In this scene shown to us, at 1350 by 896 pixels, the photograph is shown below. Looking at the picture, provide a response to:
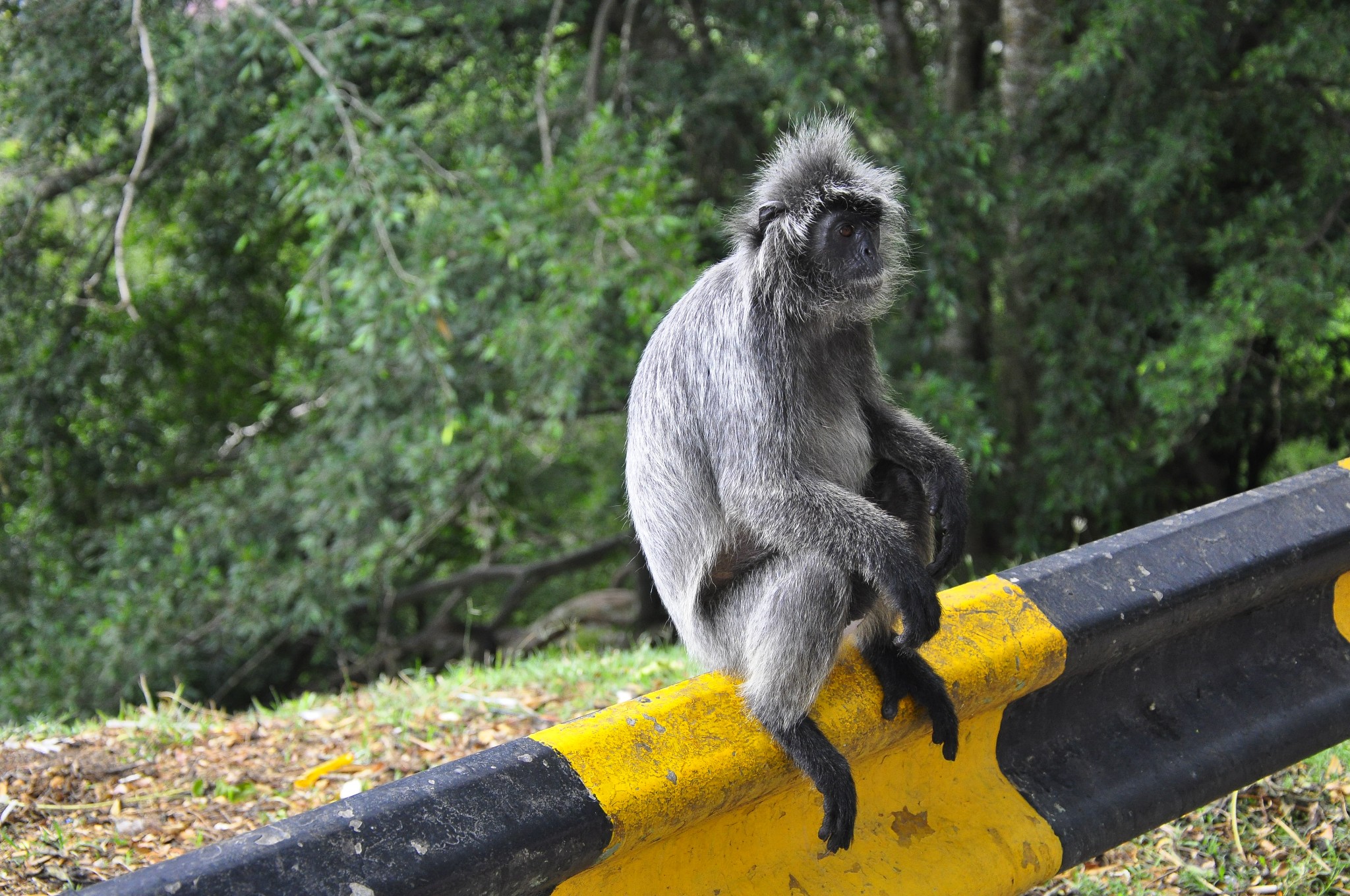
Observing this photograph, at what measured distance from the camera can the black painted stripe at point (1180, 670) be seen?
7.15 feet

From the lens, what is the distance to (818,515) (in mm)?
2604

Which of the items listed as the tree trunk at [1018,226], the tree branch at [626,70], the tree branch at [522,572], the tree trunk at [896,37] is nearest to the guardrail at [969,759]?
the tree trunk at [1018,226]

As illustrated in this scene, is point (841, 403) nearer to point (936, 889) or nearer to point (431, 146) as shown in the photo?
point (936, 889)

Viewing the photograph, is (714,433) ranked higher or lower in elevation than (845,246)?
lower

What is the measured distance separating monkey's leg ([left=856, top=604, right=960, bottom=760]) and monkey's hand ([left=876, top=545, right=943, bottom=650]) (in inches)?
1.6

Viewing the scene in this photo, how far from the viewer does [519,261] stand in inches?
249

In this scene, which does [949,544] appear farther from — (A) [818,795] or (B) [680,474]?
(A) [818,795]

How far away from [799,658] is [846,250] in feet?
3.91

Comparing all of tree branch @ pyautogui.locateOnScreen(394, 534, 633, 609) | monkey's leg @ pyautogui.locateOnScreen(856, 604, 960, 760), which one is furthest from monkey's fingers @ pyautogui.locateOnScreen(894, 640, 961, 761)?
tree branch @ pyautogui.locateOnScreen(394, 534, 633, 609)

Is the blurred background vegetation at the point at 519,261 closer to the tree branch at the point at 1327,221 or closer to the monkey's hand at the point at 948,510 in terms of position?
the tree branch at the point at 1327,221

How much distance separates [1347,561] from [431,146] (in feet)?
19.5

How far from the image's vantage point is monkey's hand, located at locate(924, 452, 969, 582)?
2.79 m

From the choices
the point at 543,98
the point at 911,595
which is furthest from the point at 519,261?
the point at 911,595

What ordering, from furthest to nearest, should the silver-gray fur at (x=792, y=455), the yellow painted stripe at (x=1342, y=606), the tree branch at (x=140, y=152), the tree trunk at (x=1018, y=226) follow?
1. the tree trunk at (x=1018, y=226)
2. the tree branch at (x=140, y=152)
3. the yellow painted stripe at (x=1342, y=606)
4. the silver-gray fur at (x=792, y=455)
